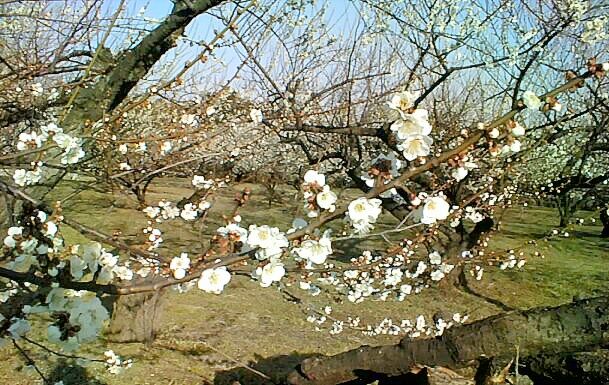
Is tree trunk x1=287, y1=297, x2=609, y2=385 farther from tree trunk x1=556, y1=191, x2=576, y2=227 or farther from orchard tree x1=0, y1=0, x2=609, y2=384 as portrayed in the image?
tree trunk x1=556, y1=191, x2=576, y2=227

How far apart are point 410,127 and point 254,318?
565 cm

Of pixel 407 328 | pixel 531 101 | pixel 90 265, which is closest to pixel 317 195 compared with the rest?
pixel 531 101

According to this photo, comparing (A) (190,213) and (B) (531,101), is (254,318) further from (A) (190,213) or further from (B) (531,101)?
(B) (531,101)

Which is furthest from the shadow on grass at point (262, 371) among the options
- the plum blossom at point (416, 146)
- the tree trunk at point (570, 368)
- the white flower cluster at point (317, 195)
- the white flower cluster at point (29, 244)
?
the plum blossom at point (416, 146)

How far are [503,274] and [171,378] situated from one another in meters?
6.30

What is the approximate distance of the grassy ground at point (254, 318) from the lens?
194 inches

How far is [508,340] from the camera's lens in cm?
287

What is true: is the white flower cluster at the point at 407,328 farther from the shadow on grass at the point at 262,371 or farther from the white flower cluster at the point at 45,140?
the white flower cluster at the point at 45,140

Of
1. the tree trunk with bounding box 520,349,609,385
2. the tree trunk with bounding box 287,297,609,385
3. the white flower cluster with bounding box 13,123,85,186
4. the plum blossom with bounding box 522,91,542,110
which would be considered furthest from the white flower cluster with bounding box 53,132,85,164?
the tree trunk with bounding box 520,349,609,385

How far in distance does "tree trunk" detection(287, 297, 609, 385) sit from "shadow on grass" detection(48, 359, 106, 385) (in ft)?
7.81

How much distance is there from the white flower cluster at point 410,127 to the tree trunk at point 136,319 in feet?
15.2

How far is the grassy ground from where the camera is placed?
4.94 meters

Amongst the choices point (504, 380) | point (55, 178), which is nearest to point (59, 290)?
point (55, 178)

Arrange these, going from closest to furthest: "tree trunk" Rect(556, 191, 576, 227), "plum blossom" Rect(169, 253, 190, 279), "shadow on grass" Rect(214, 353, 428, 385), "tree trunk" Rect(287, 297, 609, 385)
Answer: "plum blossom" Rect(169, 253, 190, 279) → "tree trunk" Rect(287, 297, 609, 385) → "shadow on grass" Rect(214, 353, 428, 385) → "tree trunk" Rect(556, 191, 576, 227)
